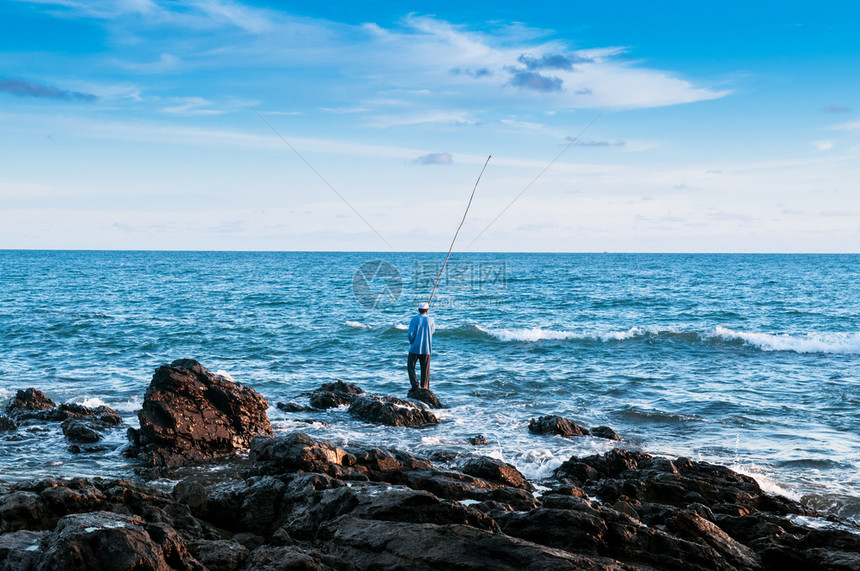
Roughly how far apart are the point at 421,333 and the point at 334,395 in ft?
7.47

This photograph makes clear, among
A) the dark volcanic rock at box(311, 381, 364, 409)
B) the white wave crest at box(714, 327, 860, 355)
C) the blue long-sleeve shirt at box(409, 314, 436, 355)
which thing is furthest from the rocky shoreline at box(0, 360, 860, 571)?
the white wave crest at box(714, 327, 860, 355)

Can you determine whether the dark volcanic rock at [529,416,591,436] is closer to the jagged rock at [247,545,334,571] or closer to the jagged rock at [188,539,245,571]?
the jagged rock at [247,545,334,571]

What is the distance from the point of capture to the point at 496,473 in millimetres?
8180

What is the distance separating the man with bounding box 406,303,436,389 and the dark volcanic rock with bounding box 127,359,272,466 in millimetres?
4150

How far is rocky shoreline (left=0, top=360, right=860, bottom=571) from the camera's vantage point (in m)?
4.95

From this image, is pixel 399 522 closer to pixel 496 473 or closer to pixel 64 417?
pixel 496 473

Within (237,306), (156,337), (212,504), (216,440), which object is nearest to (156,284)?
(237,306)

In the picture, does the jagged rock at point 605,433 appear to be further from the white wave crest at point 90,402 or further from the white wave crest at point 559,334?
the white wave crest at point 559,334

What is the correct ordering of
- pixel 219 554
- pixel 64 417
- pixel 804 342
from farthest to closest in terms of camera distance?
1. pixel 804 342
2. pixel 64 417
3. pixel 219 554

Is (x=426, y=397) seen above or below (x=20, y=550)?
below

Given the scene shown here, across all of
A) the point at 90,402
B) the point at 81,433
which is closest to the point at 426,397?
the point at 81,433

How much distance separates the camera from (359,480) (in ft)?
24.6

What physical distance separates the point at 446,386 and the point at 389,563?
443 inches

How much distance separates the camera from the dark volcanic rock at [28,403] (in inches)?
490
